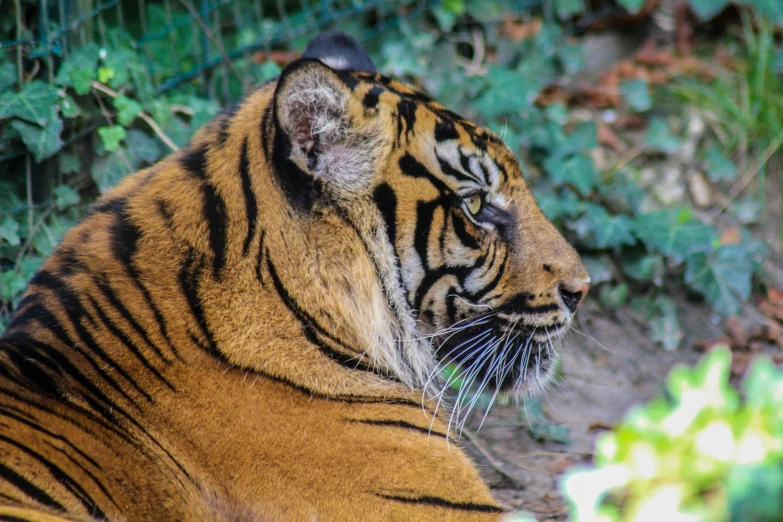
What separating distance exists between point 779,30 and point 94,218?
496 centimetres

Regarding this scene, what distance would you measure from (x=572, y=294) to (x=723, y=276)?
2.02 m

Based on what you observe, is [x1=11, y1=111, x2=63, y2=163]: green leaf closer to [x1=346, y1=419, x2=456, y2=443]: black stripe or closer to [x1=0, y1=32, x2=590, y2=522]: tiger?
[x1=0, y1=32, x2=590, y2=522]: tiger

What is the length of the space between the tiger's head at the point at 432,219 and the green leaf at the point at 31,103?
4.69 ft

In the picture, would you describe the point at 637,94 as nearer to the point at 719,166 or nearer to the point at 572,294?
the point at 719,166

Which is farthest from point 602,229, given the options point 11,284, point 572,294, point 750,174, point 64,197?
point 11,284

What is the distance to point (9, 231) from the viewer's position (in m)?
3.54

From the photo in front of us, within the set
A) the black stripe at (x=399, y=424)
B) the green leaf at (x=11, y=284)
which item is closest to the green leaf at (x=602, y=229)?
the black stripe at (x=399, y=424)

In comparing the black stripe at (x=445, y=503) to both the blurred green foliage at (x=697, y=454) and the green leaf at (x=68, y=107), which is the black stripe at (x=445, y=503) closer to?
the blurred green foliage at (x=697, y=454)

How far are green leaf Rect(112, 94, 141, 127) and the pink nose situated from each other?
6.90 feet

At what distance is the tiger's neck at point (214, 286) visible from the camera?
2.36 m

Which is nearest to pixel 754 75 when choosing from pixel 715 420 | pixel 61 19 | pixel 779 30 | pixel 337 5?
pixel 779 30

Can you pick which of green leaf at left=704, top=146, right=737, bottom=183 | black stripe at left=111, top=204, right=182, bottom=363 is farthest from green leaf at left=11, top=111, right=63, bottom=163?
green leaf at left=704, top=146, right=737, bottom=183

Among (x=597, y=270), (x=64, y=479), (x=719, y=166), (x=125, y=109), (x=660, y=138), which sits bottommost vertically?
(x=597, y=270)

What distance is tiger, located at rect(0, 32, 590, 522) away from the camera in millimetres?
2266
